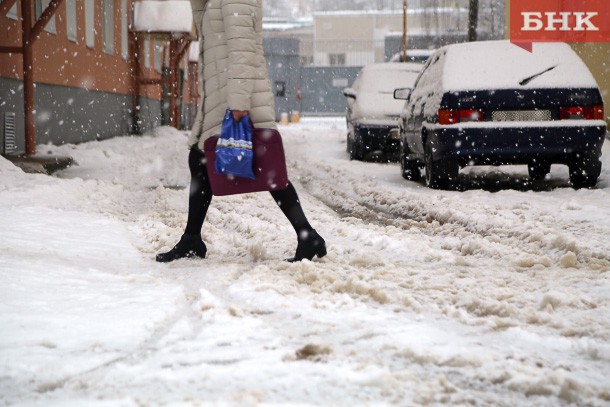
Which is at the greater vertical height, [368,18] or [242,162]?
[368,18]

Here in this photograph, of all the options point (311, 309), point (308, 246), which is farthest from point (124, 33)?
point (311, 309)

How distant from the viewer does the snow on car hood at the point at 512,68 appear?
9.08 meters

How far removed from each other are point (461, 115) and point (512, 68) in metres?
0.86

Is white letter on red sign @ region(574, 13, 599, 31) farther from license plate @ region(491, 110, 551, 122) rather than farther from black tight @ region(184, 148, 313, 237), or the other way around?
black tight @ region(184, 148, 313, 237)

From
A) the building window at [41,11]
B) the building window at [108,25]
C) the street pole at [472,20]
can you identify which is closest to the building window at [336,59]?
the street pole at [472,20]

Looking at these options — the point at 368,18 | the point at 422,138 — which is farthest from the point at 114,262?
the point at 368,18

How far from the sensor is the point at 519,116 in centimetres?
905

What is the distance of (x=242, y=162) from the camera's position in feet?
15.2

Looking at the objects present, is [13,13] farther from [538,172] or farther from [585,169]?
[585,169]

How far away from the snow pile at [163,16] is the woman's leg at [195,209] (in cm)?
1757

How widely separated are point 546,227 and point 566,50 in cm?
453

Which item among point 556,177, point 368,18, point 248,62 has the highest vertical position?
point 368,18

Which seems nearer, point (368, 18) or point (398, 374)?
point (398, 374)

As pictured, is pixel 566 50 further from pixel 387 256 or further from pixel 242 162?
pixel 242 162
